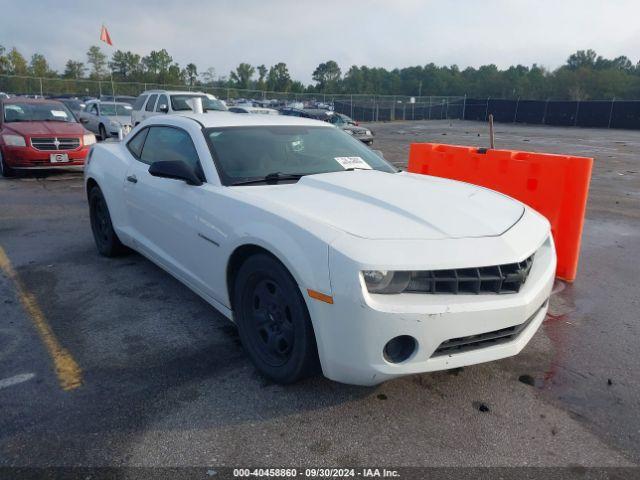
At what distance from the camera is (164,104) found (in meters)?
15.6

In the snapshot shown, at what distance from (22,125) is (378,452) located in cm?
1104

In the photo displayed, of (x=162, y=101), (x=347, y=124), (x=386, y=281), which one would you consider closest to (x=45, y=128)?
(x=162, y=101)

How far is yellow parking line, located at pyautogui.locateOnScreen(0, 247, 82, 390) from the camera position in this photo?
10.1ft

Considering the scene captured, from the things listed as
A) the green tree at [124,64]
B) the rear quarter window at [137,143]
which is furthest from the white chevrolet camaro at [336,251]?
the green tree at [124,64]

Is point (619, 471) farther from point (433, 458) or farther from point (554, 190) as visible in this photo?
point (554, 190)

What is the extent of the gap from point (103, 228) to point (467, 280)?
4184 millimetres

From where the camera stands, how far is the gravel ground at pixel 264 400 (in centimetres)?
247

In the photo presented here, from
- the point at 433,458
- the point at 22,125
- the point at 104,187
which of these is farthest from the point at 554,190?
the point at 22,125

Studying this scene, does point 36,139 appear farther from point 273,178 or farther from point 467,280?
point 467,280

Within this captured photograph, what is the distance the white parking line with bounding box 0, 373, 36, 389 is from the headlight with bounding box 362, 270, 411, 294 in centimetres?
217

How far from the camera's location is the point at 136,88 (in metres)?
44.1

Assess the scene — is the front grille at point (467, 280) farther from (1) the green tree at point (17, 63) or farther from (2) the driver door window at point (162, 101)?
(1) the green tree at point (17, 63)

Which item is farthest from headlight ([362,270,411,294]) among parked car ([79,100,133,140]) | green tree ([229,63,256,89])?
green tree ([229,63,256,89])

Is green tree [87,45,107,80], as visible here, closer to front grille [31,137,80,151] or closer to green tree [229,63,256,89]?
green tree [229,63,256,89]
